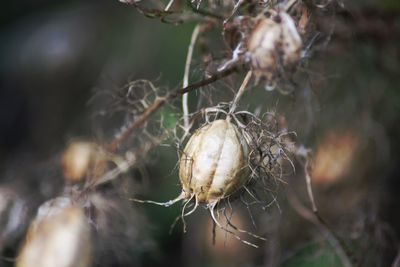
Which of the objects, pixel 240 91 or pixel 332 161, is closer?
pixel 240 91

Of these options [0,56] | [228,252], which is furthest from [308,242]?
[0,56]

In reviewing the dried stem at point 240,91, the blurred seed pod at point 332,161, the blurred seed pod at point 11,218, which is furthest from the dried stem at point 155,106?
the blurred seed pod at point 332,161

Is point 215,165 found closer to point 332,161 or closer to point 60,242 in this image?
point 60,242

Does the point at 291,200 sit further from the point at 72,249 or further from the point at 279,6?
the point at 279,6

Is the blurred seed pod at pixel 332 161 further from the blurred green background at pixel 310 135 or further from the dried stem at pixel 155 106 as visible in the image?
the dried stem at pixel 155 106

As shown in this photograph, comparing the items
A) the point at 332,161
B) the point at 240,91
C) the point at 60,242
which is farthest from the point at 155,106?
the point at 332,161

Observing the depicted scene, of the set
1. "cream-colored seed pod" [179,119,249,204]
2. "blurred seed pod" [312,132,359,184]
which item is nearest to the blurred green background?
"blurred seed pod" [312,132,359,184]
